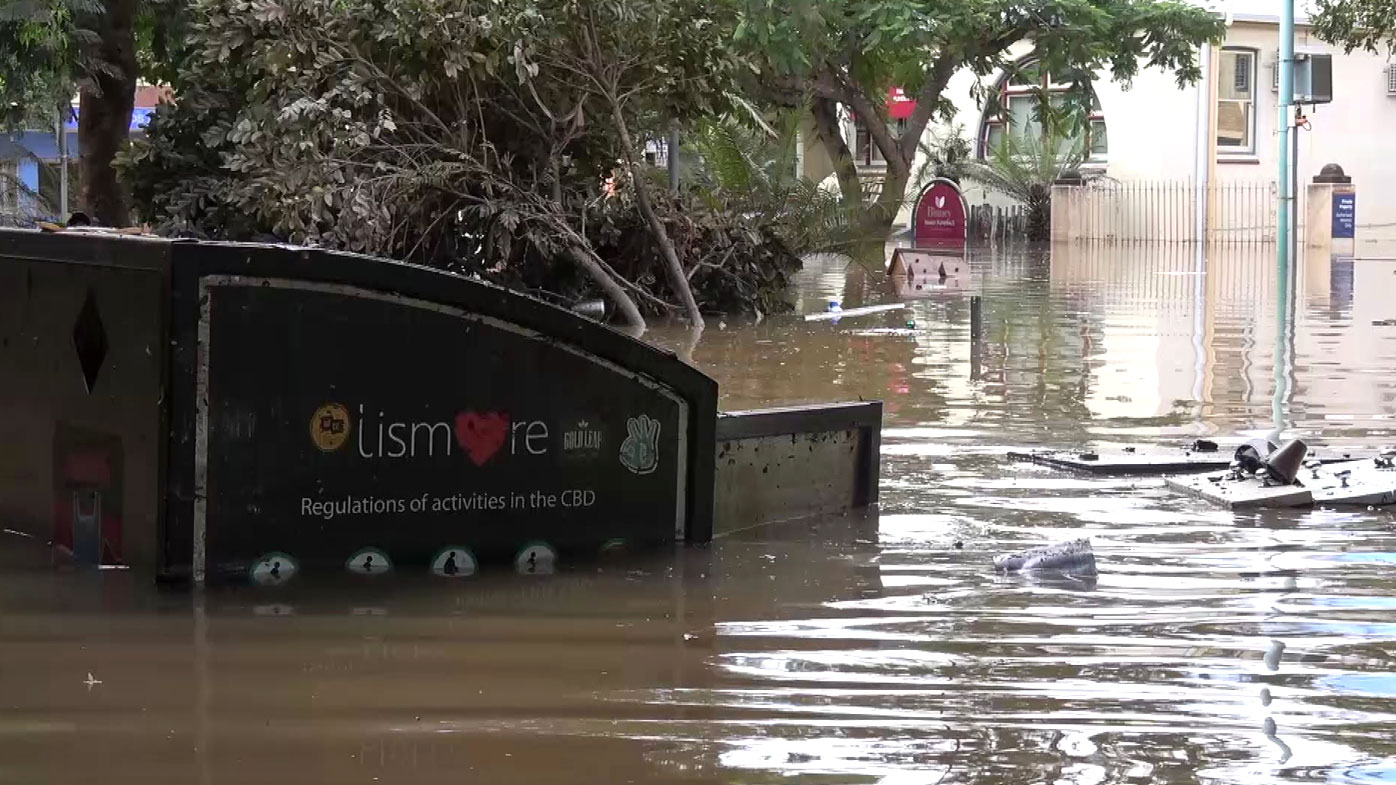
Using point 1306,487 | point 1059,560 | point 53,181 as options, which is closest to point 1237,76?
point 53,181

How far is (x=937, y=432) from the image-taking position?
9.86 metres

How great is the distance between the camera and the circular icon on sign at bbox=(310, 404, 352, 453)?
570 cm

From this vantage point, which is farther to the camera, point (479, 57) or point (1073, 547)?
point (479, 57)

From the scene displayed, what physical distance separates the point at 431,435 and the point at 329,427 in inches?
13.8

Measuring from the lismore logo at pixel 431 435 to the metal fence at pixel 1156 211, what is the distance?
3424cm

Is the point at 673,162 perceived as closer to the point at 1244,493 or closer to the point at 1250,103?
the point at 1244,493

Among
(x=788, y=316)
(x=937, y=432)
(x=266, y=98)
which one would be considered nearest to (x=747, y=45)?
(x=788, y=316)

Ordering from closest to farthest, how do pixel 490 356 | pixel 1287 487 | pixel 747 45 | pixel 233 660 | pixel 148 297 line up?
pixel 233 660 < pixel 148 297 < pixel 490 356 < pixel 1287 487 < pixel 747 45

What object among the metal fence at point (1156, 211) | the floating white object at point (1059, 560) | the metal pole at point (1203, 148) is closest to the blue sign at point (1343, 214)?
the metal fence at point (1156, 211)

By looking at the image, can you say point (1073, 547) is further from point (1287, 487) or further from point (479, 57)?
point (479, 57)

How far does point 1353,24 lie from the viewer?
2731 centimetres

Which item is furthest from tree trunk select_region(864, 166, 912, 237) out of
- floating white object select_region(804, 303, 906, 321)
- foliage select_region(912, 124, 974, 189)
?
foliage select_region(912, 124, 974, 189)

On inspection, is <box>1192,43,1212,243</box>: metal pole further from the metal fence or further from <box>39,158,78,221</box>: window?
<box>39,158,78,221</box>: window

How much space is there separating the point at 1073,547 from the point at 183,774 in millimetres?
3311
